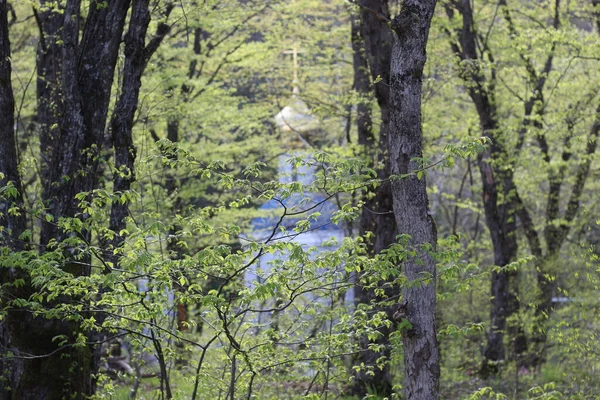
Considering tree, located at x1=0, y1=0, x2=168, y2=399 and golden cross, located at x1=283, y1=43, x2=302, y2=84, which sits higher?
golden cross, located at x1=283, y1=43, x2=302, y2=84

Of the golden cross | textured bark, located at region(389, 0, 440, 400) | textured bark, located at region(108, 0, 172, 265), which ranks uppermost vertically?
the golden cross

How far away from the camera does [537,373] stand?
1383 centimetres

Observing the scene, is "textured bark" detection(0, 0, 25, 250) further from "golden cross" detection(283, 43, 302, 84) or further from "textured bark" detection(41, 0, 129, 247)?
"golden cross" detection(283, 43, 302, 84)

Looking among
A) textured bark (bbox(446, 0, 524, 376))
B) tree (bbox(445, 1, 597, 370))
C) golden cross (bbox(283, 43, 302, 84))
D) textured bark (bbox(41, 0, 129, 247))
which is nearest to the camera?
textured bark (bbox(41, 0, 129, 247))

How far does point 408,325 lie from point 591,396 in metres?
4.01

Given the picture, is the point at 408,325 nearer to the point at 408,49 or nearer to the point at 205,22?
the point at 408,49

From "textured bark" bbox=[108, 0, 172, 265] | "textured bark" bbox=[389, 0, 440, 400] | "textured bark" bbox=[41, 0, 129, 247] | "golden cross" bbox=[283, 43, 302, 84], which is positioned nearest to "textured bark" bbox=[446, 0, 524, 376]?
"golden cross" bbox=[283, 43, 302, 84]

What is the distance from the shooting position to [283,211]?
431 inches

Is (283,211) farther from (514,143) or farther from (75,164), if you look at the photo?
(514,143)

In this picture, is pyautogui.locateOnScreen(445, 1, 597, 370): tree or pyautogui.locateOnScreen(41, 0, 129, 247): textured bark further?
pyautogui.locateOnScreen(445, 1, 597, 370): tree

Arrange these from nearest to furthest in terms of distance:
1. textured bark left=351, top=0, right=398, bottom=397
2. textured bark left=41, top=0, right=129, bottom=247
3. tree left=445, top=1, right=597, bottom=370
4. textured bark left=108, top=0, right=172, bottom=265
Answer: textured bark left=41, top=0, right=129, bottom=247
textured bark left=108, top=0, right=172, bottom=265
textured bark left=351, top=0, right=398, bottom=397
tree left=445, top=1, right=597, bottom=370

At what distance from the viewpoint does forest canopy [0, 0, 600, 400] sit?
579 centimetres

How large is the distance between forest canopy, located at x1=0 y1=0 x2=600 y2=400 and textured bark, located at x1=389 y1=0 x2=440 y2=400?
16 mm

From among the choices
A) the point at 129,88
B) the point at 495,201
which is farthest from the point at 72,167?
the point at 495,201
